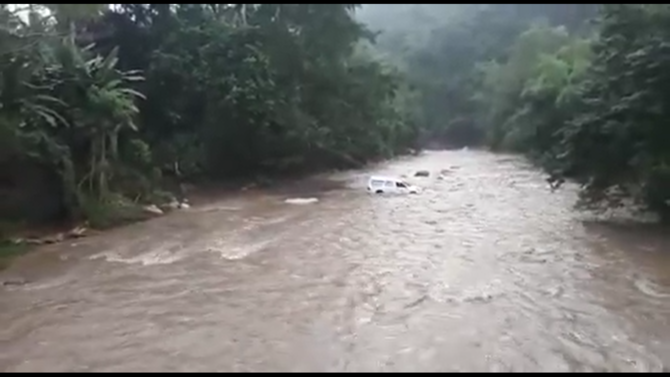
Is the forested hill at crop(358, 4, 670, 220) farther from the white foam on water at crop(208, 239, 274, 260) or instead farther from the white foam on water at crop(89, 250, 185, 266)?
the white foam on water at crop(89, 250, 185, 266)

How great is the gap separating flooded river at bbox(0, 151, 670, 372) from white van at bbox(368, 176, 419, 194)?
18.6 ft

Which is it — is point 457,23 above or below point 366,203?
above

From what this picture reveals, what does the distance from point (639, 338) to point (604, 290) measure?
7.29 feet

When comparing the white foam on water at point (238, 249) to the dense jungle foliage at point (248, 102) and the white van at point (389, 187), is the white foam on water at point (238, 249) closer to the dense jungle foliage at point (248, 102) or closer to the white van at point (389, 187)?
the dense jungle foliage at point (248, 102)

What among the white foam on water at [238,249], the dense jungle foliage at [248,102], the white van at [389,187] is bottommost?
the white van at [389,187]

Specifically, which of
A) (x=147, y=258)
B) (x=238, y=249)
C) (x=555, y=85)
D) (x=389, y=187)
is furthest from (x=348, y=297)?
(x=555, y=85)

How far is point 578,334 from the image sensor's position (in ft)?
25.4

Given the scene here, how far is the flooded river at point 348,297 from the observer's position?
23.4ft

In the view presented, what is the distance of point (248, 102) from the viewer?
24359mm

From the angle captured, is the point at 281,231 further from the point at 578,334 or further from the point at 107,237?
the point at 578,334

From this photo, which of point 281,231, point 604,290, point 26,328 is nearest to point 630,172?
point 604,290

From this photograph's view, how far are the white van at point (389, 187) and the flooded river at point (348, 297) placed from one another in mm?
5662

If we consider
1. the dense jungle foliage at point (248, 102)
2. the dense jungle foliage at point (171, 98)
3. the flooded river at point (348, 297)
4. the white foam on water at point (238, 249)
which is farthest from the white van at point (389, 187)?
the white foam on water at point (238, 249)

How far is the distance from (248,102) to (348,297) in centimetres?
1576
